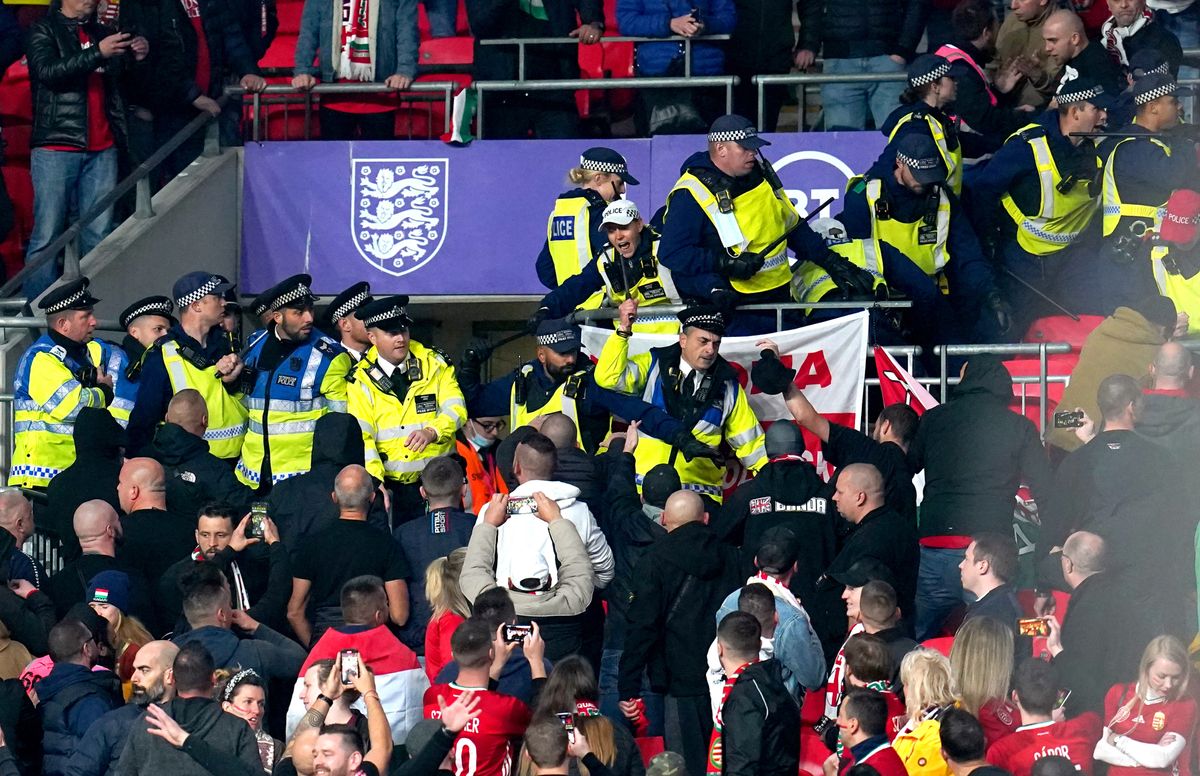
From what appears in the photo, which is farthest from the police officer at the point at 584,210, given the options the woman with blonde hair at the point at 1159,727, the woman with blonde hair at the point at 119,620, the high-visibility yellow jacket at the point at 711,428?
the woman with blonde hair at the point at 1159,727

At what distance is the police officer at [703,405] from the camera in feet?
37.9

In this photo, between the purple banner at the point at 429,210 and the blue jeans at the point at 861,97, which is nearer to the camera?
the blue jeans at the point at 861,97

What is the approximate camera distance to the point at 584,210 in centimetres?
1310

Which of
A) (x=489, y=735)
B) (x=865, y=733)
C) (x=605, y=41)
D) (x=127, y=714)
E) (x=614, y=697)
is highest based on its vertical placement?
(x=605, y=41)

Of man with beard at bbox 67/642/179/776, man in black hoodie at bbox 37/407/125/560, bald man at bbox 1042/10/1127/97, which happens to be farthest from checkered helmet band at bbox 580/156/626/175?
man with beard at bbox 67/642/179/776

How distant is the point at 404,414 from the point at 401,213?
11.3ft

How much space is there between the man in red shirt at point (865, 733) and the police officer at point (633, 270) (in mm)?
3946

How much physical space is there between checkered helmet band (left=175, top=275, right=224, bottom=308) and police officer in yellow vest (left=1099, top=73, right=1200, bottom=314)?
4964mm

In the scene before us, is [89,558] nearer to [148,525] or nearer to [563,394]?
[148,525]

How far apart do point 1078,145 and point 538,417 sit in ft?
12.0

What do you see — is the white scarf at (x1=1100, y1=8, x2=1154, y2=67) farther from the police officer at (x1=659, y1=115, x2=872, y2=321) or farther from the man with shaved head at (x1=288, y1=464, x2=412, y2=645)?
the man with shaved head at (x1=288, y1=464, x2=412, y2=645)

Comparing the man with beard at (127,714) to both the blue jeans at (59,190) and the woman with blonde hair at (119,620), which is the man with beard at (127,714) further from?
the blue jeans at (59,190)

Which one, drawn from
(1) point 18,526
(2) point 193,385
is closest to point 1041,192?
(2) point 193,385

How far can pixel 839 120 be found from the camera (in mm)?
14750
